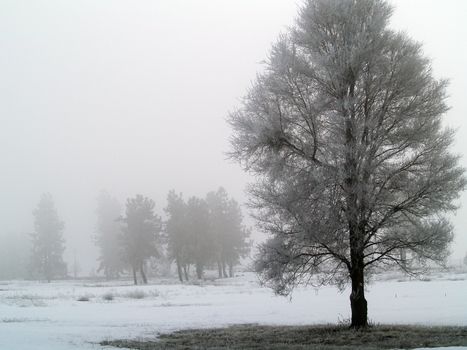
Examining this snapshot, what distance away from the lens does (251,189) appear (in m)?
14.5

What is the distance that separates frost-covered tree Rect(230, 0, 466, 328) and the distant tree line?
49155 millimetres

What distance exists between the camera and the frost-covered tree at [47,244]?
71125 mm

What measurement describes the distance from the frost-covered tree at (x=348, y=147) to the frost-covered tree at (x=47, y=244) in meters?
65.1

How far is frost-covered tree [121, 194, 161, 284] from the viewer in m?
60.8

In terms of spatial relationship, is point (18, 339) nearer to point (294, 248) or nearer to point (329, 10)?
point (294, 248)

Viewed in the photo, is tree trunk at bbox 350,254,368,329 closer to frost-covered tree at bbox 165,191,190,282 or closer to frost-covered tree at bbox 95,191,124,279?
frost-covered tree at bbox 165,191,190,282

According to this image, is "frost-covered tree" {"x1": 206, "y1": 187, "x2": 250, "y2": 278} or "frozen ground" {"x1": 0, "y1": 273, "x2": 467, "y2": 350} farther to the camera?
"frost-covered tree" {"x1": 206, "y1": 187, "x2": 250, "y2": 278}

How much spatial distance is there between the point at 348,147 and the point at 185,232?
2053 inches

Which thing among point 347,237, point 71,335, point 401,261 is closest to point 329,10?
point 347,237

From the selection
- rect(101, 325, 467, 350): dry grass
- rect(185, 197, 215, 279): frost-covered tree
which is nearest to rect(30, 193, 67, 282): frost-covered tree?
rect(185, 197, 215, 279): frost-covered tree

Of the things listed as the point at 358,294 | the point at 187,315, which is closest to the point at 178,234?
the point at 187,315

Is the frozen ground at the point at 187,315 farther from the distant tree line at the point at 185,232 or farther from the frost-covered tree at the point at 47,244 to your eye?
the frost-covered tree at the point at 47,244

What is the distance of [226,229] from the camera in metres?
69.4

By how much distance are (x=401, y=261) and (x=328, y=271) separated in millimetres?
2319
